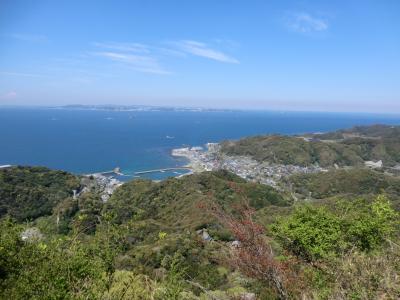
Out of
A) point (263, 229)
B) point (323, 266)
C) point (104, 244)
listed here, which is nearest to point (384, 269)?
point (323, 266)

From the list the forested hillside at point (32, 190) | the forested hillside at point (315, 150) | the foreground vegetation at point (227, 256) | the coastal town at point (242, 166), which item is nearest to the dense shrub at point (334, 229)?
the foreground vegetation at point (227, 256)

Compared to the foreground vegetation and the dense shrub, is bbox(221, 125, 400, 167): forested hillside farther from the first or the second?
the dense shrub

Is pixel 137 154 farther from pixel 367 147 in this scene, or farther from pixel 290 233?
pixel 290 233

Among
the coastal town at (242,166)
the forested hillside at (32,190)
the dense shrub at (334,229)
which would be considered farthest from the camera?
the coastal town at (242,166)

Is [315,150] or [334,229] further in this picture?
[315,150]

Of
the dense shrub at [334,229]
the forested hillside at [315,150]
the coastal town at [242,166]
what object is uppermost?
the dense shrub at [334,229]

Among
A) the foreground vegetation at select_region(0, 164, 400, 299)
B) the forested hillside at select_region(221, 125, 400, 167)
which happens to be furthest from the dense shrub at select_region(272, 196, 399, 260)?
the forested hillside at select_region(221, 125, 400, 167)

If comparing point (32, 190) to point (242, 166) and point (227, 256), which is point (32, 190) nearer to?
point (227, 256)

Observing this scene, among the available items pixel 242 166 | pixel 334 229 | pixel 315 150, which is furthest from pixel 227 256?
pixel 315 150

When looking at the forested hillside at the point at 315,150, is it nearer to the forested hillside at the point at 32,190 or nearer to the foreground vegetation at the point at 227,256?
the forested hillside at the point at 32,190
